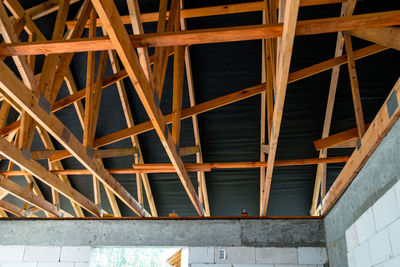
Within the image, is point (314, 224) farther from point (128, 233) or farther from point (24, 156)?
point (24, 156)

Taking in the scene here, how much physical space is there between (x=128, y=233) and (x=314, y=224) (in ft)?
12.5

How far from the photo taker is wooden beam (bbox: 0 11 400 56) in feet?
10.1

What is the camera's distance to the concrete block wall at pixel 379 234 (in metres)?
3.63

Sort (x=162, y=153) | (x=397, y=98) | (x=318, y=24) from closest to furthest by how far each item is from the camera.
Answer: (x=318, y=24)
(x=397, y=98)
(x=162, y=153)

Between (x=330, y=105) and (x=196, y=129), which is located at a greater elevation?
(x=330, y=105)

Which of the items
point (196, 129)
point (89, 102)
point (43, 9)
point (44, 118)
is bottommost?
point (44, 118)

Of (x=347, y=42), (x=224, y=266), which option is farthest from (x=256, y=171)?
(x=347, y=42)

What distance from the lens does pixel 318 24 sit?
309cm

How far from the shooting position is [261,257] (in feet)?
24.3

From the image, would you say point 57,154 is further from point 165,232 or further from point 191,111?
point 165,232

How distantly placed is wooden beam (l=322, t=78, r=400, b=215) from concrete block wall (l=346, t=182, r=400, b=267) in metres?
0.57

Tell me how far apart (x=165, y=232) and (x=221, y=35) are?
5.62m

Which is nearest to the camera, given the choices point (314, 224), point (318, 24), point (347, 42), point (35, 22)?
point (318, 24)

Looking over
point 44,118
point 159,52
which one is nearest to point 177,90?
point 159,52
